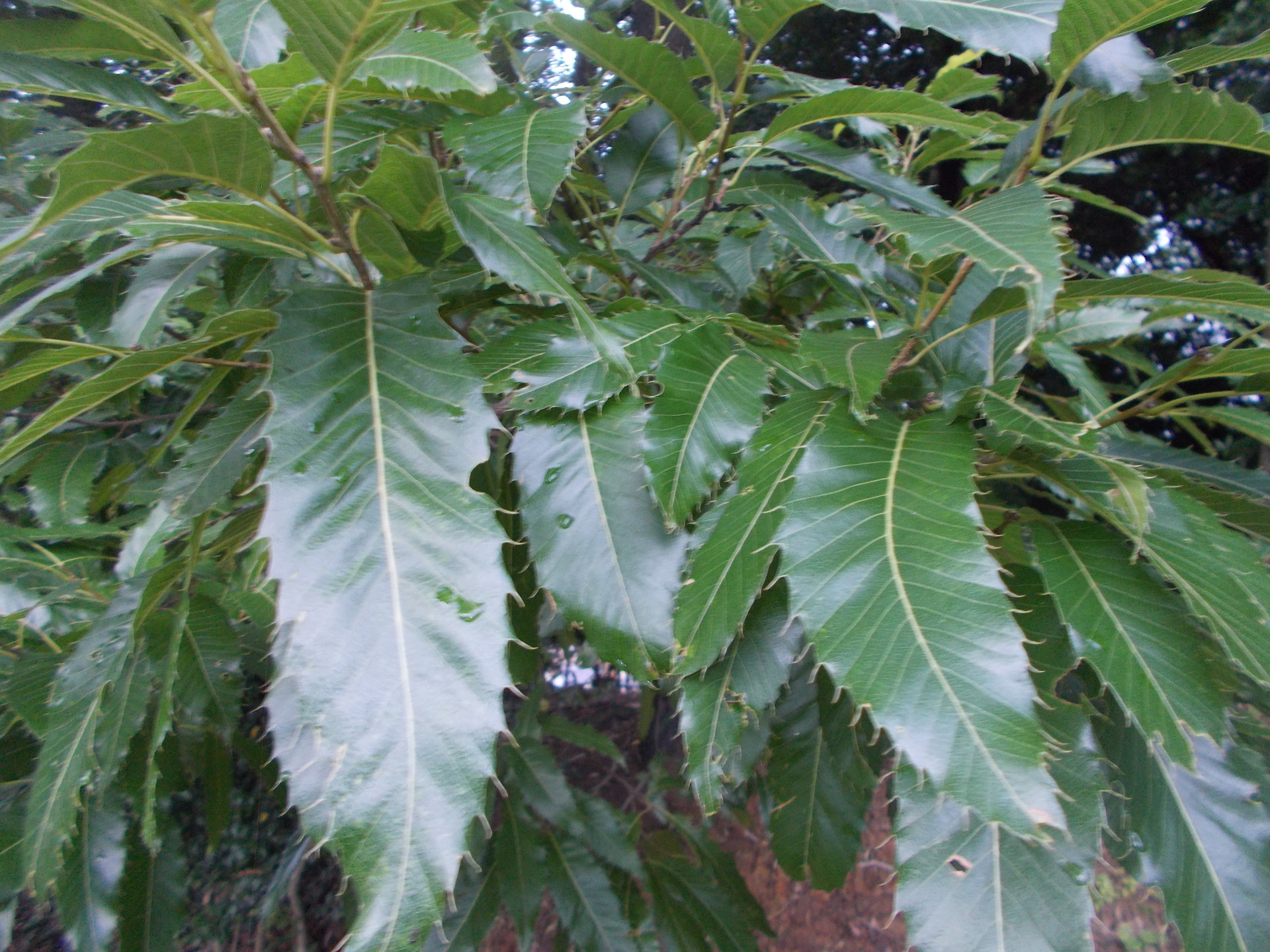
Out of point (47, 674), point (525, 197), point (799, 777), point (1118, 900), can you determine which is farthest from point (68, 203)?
point (1118, 900)

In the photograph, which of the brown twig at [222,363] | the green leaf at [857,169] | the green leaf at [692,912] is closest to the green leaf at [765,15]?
the green leaf at [857,169]

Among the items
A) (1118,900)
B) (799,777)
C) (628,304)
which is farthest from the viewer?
(1118,900)

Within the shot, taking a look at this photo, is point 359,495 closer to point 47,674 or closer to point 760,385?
point 760,385

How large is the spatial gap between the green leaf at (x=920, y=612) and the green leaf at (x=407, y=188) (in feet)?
1.28

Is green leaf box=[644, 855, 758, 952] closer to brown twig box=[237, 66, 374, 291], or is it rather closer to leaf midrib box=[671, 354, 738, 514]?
leaf midrib box=[671, 354, 738, 514]

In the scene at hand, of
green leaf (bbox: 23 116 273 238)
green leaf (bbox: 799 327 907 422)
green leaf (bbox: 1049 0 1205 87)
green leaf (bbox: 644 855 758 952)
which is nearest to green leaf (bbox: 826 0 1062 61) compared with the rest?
green leaf (bbox: 1049 0 1205 87)

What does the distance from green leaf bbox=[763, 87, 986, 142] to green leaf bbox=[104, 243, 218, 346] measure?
1.99ft

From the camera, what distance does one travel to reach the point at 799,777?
2.84ft

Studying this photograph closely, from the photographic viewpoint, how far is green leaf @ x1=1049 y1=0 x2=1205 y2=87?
492mm

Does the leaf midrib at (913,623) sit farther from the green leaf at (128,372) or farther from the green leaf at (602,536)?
the green leaf at (128,372)

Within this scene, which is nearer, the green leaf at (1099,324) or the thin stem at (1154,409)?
the thin stem at (1154,409)

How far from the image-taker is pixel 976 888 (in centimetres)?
48

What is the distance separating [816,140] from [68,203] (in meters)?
0.77

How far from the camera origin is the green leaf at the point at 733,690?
0.49 m
